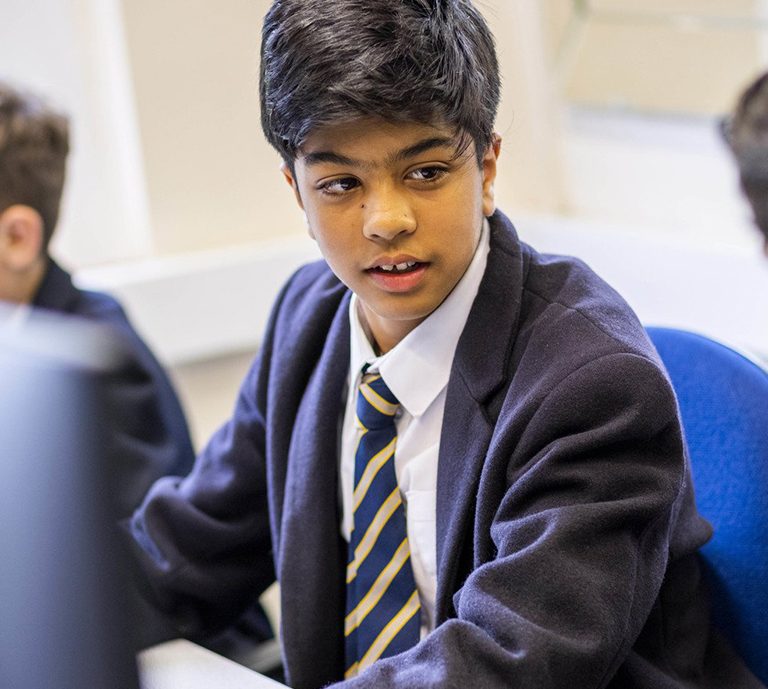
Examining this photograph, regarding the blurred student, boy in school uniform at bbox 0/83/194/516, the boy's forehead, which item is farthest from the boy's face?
boy in school uniform at bbox 0/83/194/516

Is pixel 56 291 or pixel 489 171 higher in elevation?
pixel 489 171

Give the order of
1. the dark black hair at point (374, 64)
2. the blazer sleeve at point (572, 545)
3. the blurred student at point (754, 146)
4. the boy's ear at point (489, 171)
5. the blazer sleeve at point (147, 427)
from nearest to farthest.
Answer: the blazer sleeve at point (572, 545) < the dark black hair at point (374, 64) < the boy's ear at point (489, 171) < the blurred student at point (754, 146) < the blazer sleeve at point (147, 427)

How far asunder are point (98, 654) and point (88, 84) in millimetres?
2075

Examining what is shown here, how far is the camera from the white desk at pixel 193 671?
1102 millimetres

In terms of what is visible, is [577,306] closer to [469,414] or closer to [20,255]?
[469,414]

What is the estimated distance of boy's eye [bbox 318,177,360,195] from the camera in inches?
44.5

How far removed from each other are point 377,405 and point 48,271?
804 millimetres

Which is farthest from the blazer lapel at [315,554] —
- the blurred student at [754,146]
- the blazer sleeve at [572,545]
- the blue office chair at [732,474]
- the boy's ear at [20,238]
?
the boy's ear at [20,238]

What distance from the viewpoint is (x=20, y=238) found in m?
1.85

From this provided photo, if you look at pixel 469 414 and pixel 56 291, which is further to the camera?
pixel 56 291

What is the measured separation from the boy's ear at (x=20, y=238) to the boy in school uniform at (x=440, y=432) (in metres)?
0.61

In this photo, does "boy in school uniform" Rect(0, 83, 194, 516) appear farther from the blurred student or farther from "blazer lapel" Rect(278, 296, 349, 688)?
the blurred student

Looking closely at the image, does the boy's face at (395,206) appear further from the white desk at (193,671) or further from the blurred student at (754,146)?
the blurred student at (754,146)

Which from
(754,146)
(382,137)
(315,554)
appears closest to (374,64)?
(382,137)
